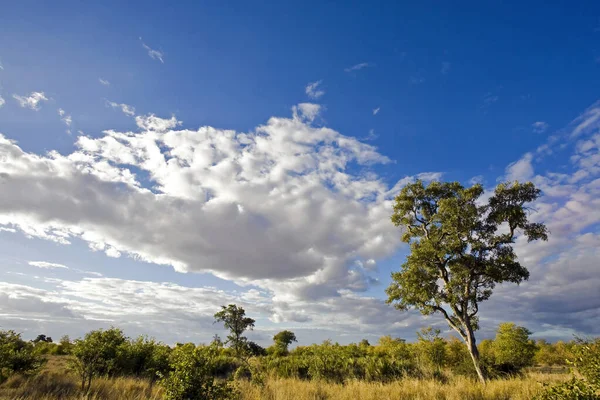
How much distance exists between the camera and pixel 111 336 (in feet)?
59.1

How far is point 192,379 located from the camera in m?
8.15

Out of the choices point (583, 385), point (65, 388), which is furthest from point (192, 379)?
point (65, 388)

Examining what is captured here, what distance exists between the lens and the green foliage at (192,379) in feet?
26.5

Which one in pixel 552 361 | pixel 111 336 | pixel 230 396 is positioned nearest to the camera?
pixel 230 396

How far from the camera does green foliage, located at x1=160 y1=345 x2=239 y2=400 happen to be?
8062mm

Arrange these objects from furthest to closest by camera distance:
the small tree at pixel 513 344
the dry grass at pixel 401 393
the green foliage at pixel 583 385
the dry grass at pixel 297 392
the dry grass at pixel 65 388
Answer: the small tree at pixel 513 344
the dry grass at pixel 65 388
the dry grass at pixel 297 392
the dry grass at pixel 401 393
the green foliage at pixel 583 385

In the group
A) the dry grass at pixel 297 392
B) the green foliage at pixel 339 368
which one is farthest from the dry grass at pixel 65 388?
the green foliage at pixel 339 368

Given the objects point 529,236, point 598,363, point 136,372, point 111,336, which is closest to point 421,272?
point 529,236

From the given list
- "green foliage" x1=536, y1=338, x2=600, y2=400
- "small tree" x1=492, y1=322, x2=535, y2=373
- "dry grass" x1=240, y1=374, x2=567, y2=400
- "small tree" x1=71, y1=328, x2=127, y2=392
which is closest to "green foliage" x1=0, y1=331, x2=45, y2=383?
"small tree" x1=71, y1=328, x2=127, y2=392

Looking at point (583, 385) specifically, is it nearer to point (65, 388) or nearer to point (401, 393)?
point (401, 393)

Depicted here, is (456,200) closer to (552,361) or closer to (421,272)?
(421,272)

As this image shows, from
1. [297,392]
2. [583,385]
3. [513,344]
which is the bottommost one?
[297,392]

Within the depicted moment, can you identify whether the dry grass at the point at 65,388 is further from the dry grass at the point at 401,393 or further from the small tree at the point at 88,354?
the dry grass at the point at 401,393

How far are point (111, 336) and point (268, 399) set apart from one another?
1139 cm
